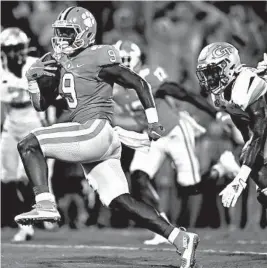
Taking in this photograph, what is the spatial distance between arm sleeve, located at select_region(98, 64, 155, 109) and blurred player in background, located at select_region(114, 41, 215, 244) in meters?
2.64

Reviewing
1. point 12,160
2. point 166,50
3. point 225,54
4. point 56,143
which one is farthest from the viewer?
point 166,50

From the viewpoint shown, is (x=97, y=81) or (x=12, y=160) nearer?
(x=97, y=81)

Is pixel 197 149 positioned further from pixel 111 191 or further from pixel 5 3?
pixel 111 191

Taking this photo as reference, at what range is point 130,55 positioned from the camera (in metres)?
8.94

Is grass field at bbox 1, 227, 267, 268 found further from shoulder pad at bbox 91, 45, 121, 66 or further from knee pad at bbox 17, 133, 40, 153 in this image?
shoulder pad at bbox 91, 45, 121, 66

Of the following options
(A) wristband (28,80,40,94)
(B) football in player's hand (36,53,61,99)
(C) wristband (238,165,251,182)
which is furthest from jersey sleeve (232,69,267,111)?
(A) wristband (28,80,40,94)

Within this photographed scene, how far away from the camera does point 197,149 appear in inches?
407

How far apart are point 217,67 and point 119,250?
2.00 m

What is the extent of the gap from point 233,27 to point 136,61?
6.23ft

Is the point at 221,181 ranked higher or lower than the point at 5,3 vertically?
lower

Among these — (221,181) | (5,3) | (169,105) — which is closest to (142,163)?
(169,105)

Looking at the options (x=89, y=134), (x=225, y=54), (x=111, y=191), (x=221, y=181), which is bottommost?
(x=221, y=181)

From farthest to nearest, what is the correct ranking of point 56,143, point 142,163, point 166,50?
point 166,50, point 142,163, point 56,143

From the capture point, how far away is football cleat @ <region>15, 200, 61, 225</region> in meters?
5.87
